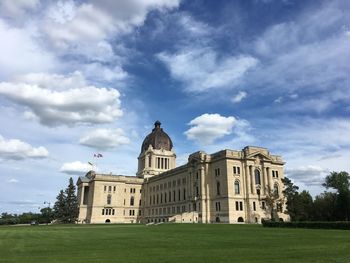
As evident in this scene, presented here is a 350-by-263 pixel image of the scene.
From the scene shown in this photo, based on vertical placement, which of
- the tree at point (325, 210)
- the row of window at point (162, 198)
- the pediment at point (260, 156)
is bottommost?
the tree at point (325, 210)

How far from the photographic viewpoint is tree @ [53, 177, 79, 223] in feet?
439

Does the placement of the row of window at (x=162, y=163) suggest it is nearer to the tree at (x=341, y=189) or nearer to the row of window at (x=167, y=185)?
the row of window at (x=167, y=185)

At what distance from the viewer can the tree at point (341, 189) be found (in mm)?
79188

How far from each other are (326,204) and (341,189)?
5.24 m

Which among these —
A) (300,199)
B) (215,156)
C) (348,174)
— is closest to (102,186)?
(215,156)

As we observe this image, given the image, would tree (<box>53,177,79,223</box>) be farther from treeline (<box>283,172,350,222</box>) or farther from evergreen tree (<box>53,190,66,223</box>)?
treeline (<box>283,172,350,222</box>)

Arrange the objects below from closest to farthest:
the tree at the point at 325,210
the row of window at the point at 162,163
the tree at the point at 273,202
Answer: the tree at the point at 325,210
the tree at the point at 273,202
the row of window at the point at 162,163

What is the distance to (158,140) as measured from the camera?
151375 mm

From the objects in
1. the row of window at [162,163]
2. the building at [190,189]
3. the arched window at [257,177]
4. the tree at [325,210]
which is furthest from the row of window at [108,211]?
the tree at [325,210]

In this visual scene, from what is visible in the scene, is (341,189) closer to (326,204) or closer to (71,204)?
(326,204)

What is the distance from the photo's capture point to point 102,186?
14138cm

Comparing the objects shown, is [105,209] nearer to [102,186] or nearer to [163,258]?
→ [102,186]

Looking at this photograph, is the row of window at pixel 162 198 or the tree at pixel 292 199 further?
the row of window at pixel 162 198

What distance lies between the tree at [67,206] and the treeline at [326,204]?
275ft
